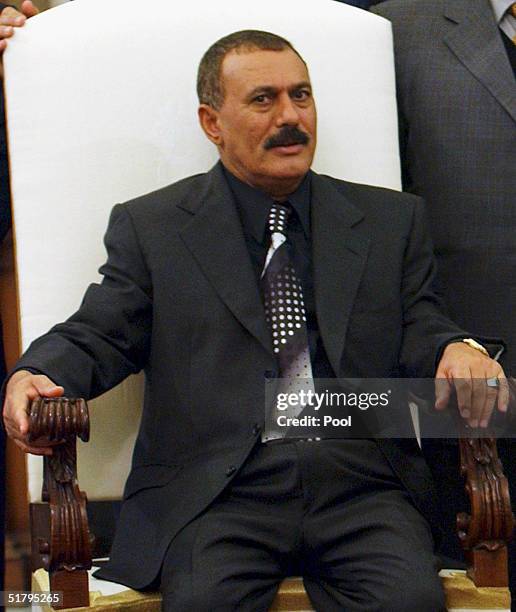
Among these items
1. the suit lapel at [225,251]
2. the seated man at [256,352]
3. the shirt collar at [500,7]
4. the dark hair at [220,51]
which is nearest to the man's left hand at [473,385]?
the seated man at [256,352]

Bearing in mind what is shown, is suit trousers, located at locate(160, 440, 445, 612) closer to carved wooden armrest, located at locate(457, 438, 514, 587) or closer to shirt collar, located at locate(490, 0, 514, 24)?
carved wooden armrest, located at locate(457, 438, 514, 587)

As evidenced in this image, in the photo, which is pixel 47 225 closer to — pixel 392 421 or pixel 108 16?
pixel 108 16

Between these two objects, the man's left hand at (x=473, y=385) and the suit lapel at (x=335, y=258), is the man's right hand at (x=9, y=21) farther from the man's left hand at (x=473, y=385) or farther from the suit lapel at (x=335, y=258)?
the man's left hand at (x=473, y=385)

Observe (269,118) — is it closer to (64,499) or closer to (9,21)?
(9,21)

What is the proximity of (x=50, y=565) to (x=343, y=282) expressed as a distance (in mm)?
794

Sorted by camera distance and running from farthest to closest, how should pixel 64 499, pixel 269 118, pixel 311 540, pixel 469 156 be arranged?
pixel 469 156, pixel 269 118, pixel 311 540, pixel 64 499

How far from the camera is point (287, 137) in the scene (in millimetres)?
2549

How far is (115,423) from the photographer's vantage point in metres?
2.67

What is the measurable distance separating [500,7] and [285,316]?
3.09ft

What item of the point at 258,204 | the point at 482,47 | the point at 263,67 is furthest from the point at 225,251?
the point at 482,47

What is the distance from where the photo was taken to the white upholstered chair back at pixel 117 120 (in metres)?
2.68

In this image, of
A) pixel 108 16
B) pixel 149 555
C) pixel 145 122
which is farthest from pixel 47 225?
pixel 149 555

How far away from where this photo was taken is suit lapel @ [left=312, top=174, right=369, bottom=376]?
2.50 meters

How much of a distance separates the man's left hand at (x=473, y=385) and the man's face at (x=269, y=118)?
1.64 feet
